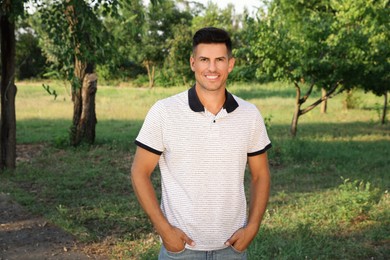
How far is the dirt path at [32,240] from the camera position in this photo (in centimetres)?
570

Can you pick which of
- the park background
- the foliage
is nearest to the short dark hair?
the park background

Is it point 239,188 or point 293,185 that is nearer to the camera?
point 239,188

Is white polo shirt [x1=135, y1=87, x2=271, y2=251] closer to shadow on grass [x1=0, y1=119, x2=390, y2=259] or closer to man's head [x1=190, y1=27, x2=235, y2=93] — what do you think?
man's head [x1=190, y1=27, x2=235, y2=93]

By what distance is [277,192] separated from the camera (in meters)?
8.62

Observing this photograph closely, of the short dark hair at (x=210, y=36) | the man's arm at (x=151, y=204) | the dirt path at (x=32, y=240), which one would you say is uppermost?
the short dark hair at (x=210, y=36)

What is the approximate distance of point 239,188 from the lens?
254 cm

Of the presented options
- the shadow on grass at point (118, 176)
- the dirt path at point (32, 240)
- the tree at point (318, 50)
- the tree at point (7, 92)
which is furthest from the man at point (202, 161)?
the tree at point (318, 50)

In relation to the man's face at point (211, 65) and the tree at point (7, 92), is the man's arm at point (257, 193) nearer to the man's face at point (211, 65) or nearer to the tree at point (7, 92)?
the man's face at point (211, 65)

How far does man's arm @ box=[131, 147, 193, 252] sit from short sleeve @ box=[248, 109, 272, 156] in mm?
493

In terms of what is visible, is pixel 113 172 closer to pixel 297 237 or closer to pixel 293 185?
pixel 293 185

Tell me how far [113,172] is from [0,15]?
3.73 metres

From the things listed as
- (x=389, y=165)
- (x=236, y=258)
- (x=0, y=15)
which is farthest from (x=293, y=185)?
(x=236, y=258)

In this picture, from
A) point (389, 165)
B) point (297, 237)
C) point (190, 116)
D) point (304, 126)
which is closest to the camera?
point (190, 116)

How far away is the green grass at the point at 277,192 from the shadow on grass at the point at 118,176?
0.02m
